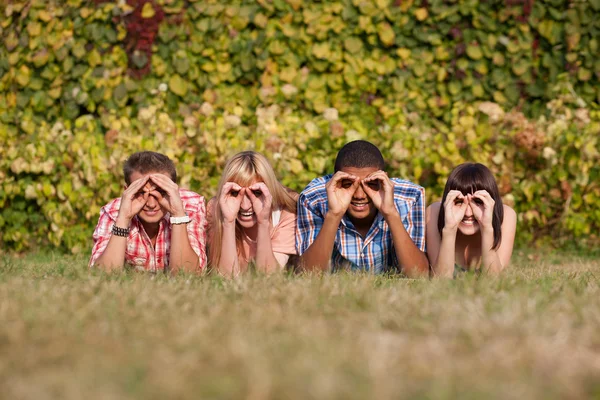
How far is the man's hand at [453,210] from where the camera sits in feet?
14.5

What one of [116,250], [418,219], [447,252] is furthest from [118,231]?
[447,252]

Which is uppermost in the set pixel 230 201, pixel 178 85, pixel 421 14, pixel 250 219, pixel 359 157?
pixel 421 14

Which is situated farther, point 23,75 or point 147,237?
point 23,75

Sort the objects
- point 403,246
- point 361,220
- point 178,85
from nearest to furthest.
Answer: point 403,246
point 361,220
point 178,85

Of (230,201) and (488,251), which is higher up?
(230,201)

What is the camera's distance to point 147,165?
4.68 meters

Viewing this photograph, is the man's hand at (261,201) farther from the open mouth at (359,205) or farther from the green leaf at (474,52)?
the green leaf at (474,52)

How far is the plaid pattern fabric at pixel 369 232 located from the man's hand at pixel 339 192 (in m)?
0.26

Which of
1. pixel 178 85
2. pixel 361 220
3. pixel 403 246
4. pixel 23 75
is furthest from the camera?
pixel 23 75

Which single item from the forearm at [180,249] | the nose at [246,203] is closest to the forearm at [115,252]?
the forearm at [180,249]

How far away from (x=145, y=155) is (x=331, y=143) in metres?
1.86

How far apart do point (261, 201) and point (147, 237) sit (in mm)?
759

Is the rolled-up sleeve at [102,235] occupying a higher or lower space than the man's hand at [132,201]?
lower

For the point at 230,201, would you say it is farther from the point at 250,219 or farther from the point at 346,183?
the point at 346,183
